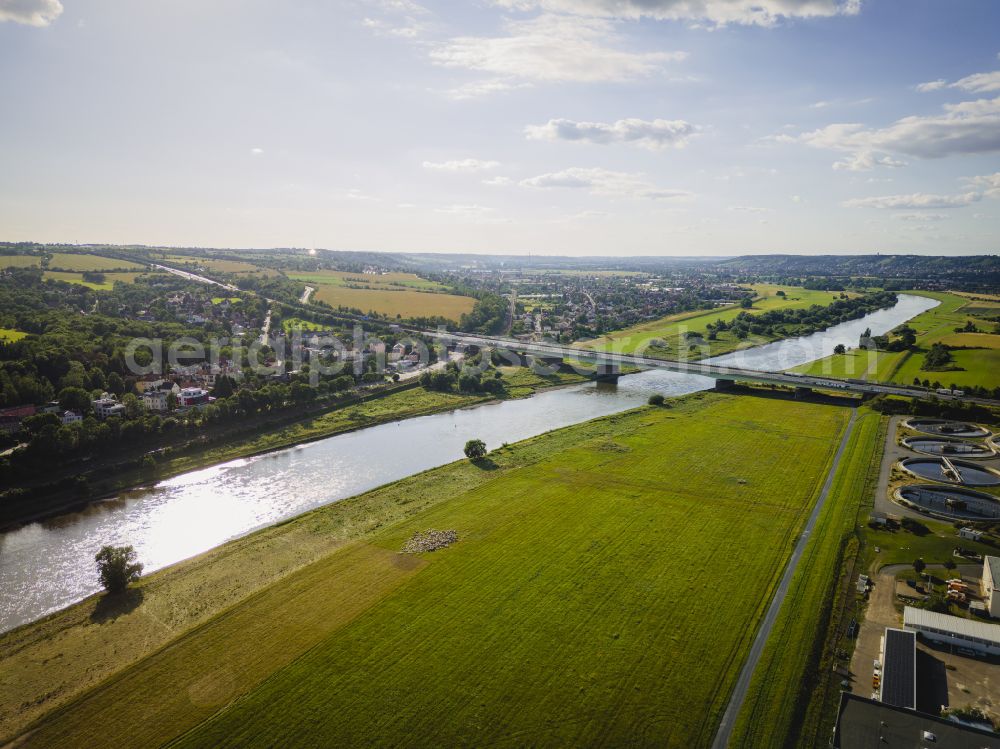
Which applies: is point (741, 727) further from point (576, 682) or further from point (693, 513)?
point (693, 513)

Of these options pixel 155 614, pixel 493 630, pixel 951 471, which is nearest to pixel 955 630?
pixel 493 630

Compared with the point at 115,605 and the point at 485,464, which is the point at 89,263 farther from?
the point at 115,605

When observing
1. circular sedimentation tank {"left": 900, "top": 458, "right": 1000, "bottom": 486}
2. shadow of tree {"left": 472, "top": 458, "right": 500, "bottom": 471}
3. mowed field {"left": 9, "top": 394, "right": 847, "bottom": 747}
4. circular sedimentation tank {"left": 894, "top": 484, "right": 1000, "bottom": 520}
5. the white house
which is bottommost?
mowed field {"left": 9, "top": 394, "right": 847, "bottom": 747}

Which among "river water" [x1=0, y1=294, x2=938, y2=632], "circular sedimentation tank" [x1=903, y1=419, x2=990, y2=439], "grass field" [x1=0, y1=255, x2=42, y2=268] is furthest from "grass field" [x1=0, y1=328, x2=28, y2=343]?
"circular sedimentation tank" [x1=903, y1=419, x2=990, y2=439]

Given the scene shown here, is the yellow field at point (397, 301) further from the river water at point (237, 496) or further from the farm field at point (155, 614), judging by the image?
the farm field at point (155, 614)

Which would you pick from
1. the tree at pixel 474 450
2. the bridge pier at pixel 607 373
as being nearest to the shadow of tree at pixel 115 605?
the tree at pixel 474 450

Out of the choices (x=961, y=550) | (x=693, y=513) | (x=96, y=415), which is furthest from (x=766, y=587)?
(x=96, y=415)

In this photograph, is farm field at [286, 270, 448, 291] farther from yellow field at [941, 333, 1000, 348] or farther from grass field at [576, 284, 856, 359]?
yellow field at [941, 333, 1000, 348]
